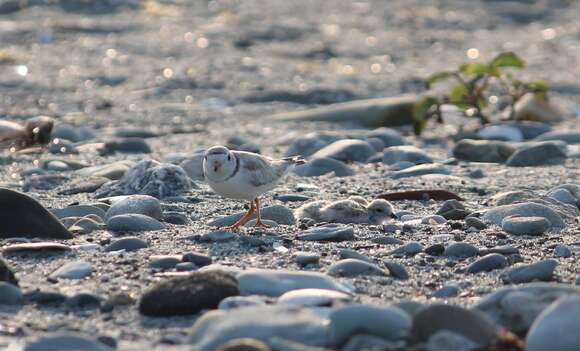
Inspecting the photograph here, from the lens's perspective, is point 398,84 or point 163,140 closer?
point 163,140

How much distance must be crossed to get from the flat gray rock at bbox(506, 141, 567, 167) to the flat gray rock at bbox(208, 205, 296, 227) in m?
2.26

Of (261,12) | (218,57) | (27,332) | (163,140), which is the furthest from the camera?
(261,12)

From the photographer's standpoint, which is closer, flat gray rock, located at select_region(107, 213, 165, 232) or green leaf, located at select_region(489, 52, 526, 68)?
flat gray rock, located at select_region(107, 213, 165, 232)

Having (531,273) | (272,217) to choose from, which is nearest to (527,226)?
(531,273)

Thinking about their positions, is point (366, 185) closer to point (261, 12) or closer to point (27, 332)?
point (27, 332)

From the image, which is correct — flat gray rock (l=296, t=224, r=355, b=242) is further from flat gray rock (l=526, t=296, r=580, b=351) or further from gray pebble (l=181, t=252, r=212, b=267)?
flat gray rock (l=526, t=296, r=580, b=351)

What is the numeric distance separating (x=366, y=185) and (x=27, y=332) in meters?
3.07

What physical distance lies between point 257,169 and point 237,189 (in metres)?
0.15

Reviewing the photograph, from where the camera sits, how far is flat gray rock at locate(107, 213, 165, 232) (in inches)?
175

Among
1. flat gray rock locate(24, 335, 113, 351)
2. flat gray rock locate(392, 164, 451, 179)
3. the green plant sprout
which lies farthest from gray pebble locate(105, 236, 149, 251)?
the green plant sprout

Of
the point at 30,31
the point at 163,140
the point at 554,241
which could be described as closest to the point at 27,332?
the point at 554,241

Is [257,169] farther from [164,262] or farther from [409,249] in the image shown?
[164,262]

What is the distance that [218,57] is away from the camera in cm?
1150

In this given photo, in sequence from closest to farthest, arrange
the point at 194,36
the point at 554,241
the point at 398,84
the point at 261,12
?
the point at 554,241 < the point at 398,84 < the point at 194,36 < the point at 261,12
